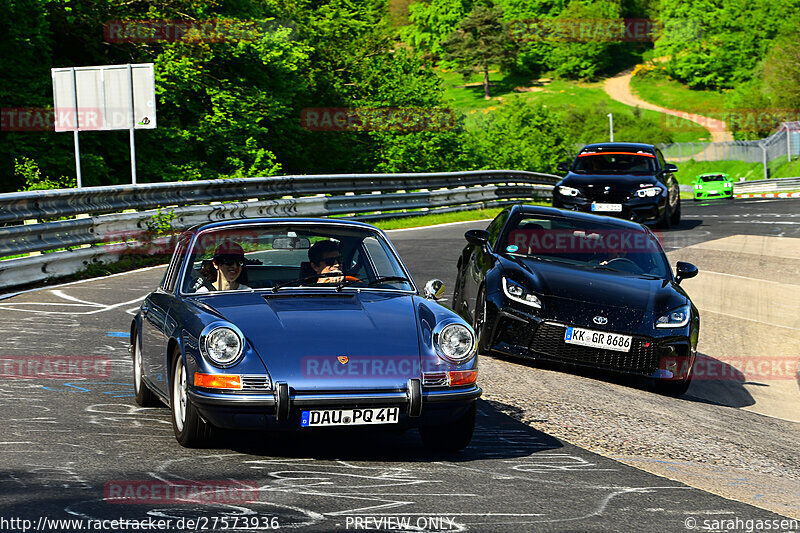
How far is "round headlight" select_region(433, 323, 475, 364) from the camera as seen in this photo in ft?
20.3

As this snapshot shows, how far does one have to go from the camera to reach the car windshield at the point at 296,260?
7.08m

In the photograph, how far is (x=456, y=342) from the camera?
20.5 feet

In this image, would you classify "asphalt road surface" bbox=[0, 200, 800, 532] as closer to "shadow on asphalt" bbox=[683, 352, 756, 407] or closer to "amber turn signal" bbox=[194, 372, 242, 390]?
"amber turn signal" bbox=[194, 372, 242, 390]

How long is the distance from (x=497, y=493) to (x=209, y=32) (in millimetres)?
30760

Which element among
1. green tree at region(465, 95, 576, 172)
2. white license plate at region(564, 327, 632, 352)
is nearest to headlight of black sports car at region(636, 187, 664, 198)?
white license plate at region(564, 327, 632, 352)

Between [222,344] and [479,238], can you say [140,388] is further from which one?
[479,238]

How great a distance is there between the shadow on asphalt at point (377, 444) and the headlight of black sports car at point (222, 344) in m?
0.57

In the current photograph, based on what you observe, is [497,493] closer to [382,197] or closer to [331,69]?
[382,197]

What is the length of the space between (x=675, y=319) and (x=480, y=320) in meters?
1.79

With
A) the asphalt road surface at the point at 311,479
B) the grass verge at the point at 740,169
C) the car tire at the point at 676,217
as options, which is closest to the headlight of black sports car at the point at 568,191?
the car tire at the point at 676,217

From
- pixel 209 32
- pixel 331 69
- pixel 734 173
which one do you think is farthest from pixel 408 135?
pixel 734 173

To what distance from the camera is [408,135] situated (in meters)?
50.4

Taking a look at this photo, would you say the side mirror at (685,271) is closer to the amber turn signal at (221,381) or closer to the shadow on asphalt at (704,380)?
the shadow on asphalt at (704,380)

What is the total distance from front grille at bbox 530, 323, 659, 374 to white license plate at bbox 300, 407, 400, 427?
4170 mm
